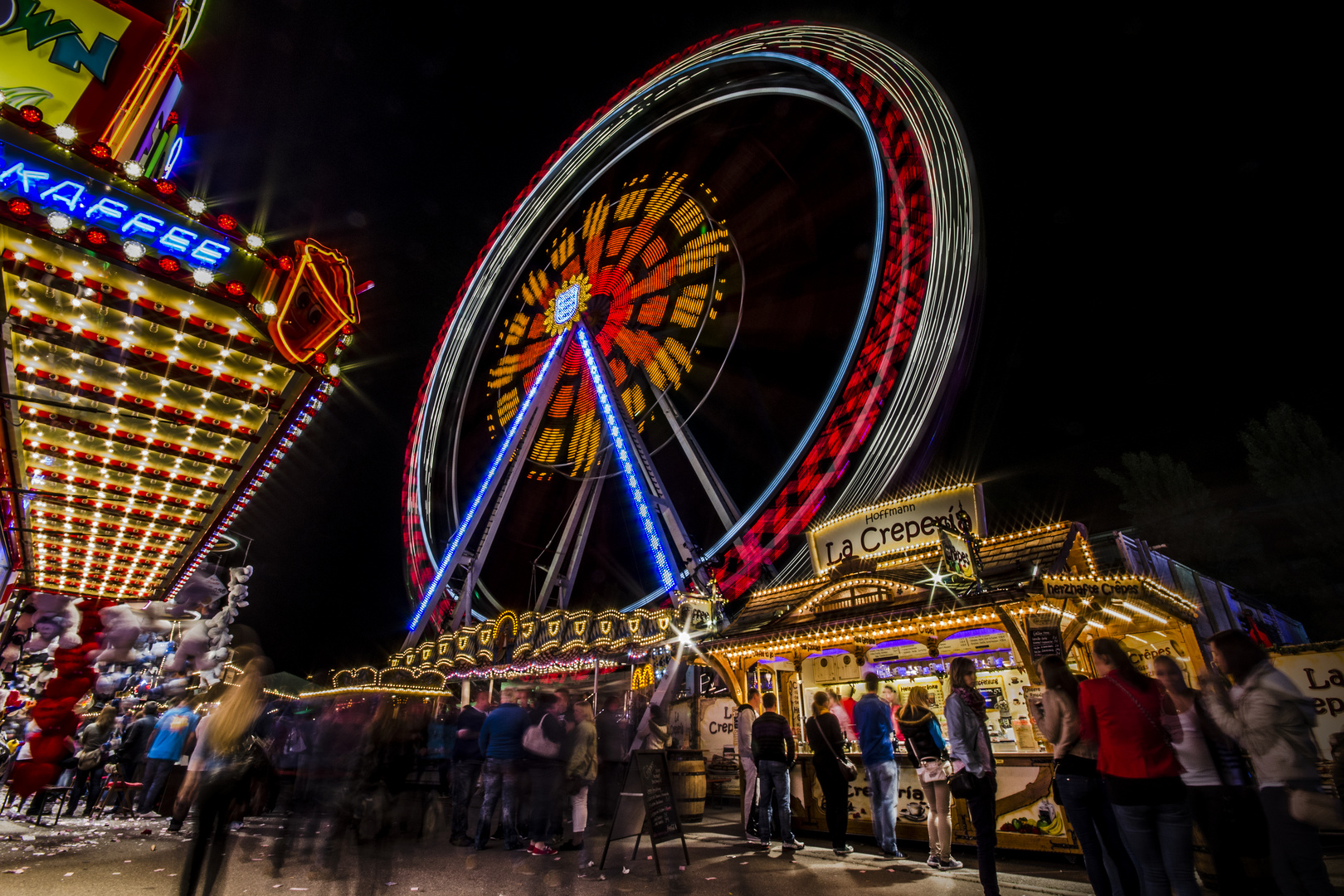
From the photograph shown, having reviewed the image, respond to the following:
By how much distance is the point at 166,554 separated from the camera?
1371cm

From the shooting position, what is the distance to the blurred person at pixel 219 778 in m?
3.76

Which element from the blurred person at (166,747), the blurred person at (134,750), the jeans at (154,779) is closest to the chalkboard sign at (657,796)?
the blurred person at (166,747)

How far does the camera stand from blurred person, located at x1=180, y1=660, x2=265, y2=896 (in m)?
3.76

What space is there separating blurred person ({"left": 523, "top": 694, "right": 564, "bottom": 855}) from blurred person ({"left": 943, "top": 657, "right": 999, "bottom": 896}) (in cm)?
322

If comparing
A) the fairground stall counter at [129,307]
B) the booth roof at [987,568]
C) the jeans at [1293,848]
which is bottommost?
the jeans at [1293,848]

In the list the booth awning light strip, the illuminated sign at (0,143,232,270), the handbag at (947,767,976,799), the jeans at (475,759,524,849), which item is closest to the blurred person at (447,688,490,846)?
the jeans at (475,759,524,849)

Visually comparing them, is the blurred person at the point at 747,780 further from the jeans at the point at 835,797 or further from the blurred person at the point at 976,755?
the blurred person at the point at 976,755

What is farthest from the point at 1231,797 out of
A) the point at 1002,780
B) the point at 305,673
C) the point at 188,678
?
the point at 305,673

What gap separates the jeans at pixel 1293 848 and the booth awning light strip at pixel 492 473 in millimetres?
16118

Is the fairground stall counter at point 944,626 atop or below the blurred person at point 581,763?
atop

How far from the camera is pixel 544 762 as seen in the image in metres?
5.55

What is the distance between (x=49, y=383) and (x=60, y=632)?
1100 cm

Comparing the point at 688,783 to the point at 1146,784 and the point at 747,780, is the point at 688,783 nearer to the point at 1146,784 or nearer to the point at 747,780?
the point at 747,780

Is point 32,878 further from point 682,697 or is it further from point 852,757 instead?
point 682,697
